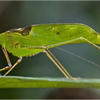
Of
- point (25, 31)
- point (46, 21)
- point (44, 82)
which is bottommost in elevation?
point (46, 21)

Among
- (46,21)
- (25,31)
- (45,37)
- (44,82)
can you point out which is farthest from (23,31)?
(46,21)

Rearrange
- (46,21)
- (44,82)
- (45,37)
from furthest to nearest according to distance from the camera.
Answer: (46,21)
(45,37)
(44,82)

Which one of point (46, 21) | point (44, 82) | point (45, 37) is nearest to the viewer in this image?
point (44, 82)

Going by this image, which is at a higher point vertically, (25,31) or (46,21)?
(25,31)

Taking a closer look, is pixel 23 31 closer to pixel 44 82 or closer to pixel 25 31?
pixel 25 31

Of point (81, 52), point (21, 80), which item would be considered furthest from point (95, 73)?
point (21, 80)

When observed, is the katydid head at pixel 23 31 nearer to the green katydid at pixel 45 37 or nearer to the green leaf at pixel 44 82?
the green katydid at pixel 45 37

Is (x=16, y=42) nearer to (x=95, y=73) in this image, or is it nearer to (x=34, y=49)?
(x=34, y=49)
